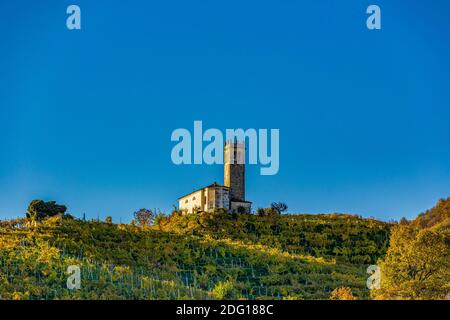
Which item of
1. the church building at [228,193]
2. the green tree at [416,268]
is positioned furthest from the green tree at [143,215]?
the green tree at [416,268]

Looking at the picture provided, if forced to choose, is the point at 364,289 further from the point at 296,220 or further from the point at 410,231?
the point at 296,220

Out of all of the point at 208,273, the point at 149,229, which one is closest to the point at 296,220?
the point at 149,229

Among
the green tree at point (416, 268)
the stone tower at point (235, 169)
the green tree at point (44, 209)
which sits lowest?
the green tree at point (416, 268)

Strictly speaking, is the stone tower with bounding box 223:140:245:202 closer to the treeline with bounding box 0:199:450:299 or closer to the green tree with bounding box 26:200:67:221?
the treeline with bounding box 0:199:450:299

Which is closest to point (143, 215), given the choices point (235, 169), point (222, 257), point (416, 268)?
point (235, 169)

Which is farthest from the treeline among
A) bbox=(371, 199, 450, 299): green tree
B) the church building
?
the church building

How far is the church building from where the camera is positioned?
61.7m

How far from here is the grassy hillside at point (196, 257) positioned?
30062 millimetres

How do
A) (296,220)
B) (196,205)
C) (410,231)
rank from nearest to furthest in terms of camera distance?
(410,231) → (296,220) → (196,205)

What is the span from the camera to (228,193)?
62875mm

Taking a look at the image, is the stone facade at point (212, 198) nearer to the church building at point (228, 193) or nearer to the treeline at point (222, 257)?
the church building at point (228, 193)

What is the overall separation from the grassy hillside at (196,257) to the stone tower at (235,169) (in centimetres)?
806
